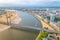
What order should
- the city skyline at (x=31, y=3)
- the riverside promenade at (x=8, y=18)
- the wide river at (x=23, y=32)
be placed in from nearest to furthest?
1. the city skyline at (x=31, y=3)
2. the wide river at (x=23, y=32)
3. the riverside promenade at (x=8, y=18)

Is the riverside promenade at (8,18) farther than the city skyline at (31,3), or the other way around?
the riverside promenade at (8,18)

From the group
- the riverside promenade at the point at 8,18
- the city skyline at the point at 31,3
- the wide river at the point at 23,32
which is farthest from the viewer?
the riverside promenade at the point at 8,18

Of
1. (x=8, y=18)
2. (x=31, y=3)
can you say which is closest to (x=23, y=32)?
(x=8, y=18)

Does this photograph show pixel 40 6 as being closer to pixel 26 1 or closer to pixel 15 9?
pixel 26 1

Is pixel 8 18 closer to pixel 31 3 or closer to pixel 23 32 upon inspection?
pixel 23 32

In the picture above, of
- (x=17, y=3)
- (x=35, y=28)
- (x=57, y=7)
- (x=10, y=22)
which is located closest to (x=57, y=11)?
(x=57, y=7)

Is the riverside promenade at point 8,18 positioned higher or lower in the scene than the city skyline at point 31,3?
lower

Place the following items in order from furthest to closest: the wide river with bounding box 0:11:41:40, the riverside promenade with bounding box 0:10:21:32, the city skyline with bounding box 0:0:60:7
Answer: the riverside promenade with bounding box 0:10:21:32 < the wide river with bounding box 0:11:41:40 < the city skyline with bounding box 0:0:60:7

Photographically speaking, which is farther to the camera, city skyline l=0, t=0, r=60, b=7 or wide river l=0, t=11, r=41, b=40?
wide river l=0, t=11, r=41, b=40

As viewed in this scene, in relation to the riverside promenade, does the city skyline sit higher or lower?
higher
